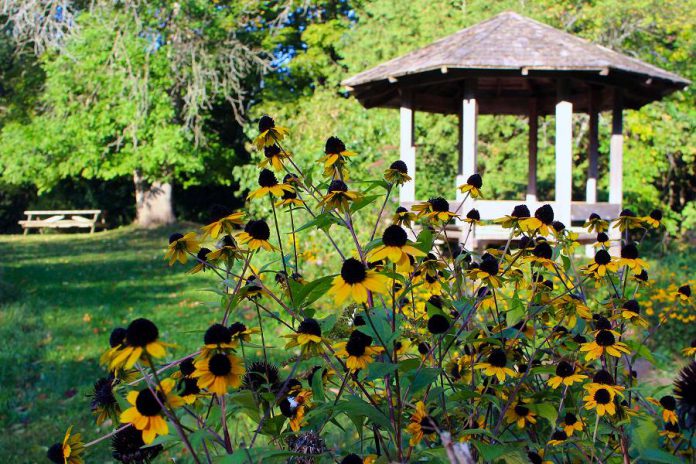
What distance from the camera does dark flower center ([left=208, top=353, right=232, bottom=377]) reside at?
1104mm

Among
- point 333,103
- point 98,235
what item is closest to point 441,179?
point 333,103

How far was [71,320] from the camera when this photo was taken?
7.04 meters

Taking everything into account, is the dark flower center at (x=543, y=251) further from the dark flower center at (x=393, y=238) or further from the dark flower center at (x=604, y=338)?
the dark flower center at (x=393, y=238)

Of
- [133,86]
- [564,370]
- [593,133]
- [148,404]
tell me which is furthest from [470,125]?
[133,86]

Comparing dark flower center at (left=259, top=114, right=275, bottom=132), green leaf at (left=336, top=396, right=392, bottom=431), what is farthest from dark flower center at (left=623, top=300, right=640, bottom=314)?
dark flower center at (left=259, top=114, right=275, bottom=132)

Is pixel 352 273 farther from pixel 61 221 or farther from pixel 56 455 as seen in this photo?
pixel 61 221

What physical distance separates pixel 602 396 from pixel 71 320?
6587 millimetres

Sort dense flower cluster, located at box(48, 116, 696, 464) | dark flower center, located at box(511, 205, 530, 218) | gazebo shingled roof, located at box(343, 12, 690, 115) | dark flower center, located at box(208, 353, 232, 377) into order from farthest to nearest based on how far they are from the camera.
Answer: gazebo shingled roof, located at box(343, 12, 690, 115) → dark flower center, located at box(511, 205, 530, 218) → dense flower cluster, located at box(48, 116, 696, 464) → dark flower center, located at box(208, 353, 232, 377)

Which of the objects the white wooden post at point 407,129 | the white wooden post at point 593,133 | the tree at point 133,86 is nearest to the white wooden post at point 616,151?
the white wooden post at point 593,133

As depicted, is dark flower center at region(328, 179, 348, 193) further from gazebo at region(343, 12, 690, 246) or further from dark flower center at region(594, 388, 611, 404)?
gazebo at region(343, 12, 690, 246)

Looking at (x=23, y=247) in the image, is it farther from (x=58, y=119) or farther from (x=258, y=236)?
(x=258, y=236)

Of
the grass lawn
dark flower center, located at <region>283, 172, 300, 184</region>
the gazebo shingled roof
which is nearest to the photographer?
dark flower center, located at <region>283, 172, 300, 184</region>

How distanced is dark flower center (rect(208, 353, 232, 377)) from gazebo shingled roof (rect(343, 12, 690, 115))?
5621mm

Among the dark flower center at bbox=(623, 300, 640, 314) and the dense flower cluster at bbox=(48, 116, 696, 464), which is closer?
the dense flower cluster at bbox=(48, 116, 696, 464)
